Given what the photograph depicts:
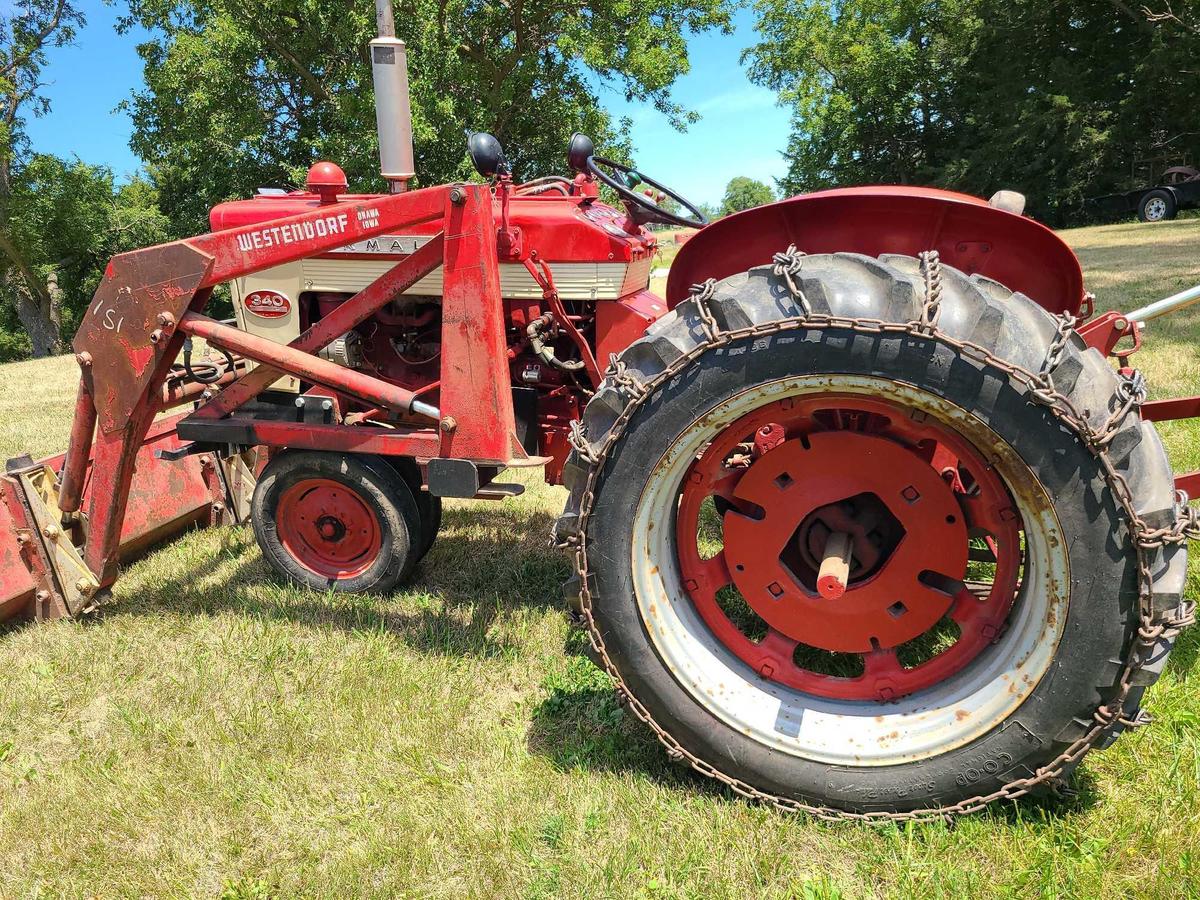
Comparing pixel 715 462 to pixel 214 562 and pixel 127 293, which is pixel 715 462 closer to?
pixel 127 293

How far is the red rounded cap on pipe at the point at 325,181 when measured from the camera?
120 inches

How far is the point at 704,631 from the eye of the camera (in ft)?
6.68

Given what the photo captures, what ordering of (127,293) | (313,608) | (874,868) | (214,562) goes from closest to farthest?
(874,868) → (127,293) → (313,608) → (214,562)

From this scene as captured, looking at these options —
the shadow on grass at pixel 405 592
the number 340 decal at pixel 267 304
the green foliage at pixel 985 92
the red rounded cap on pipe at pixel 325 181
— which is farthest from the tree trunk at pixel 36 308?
the green foliage at pixel 985 92

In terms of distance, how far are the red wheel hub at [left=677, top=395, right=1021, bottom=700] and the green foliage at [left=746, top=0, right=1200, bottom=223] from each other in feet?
76.2

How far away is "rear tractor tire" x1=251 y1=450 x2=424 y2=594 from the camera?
3.15 metres

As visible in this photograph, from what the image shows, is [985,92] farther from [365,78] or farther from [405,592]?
[405,592]

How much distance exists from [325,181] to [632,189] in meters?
1.24

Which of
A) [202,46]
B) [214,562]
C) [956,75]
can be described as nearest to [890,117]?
[956,75]

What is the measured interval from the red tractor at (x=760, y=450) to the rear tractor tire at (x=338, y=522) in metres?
0.01

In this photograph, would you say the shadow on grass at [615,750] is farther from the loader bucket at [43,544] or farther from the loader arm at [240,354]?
the loader bucket at [43,544]

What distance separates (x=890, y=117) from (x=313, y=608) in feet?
113

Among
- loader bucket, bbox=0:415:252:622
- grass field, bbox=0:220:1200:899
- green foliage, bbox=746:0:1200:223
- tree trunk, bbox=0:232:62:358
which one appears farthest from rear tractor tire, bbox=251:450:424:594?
green foliage, bbox=746:0:1200:223

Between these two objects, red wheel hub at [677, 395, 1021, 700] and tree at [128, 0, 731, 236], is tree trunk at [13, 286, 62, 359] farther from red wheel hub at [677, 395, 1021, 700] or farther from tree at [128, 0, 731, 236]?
red wheel hub at [677, 395, 1021, 700]
